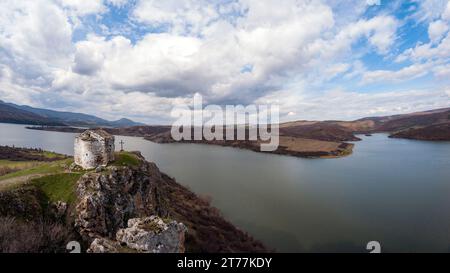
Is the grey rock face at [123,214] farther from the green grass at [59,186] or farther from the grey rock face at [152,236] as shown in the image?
the green grass at [59,186]

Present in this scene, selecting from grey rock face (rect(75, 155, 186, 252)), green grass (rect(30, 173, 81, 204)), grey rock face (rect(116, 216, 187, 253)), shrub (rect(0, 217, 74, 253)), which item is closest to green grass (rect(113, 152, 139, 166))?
grey rock face (rect(75, 155, 186, 252))

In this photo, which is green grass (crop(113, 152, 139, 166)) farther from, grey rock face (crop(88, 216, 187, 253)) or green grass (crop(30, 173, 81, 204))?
grey rock face (crop(88, 216, 187, 253))

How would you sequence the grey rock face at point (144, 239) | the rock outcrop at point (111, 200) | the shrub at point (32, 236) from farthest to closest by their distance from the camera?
the rock outcrop at point (111, 200) < the shrub at point (32, 236) < the grey rock face at point (144, 239)

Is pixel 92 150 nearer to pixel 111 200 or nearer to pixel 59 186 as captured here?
pixel 59 186

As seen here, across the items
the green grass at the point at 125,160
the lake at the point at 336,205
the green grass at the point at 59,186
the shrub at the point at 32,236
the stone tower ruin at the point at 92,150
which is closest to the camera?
the shrub at the point at 32,236

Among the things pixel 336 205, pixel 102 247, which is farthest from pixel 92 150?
pixel 336 205

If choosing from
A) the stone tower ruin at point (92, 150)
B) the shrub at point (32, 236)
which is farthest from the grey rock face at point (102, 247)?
the stone tower ruin at point (92, 150)

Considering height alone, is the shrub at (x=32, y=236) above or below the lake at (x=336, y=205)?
above
